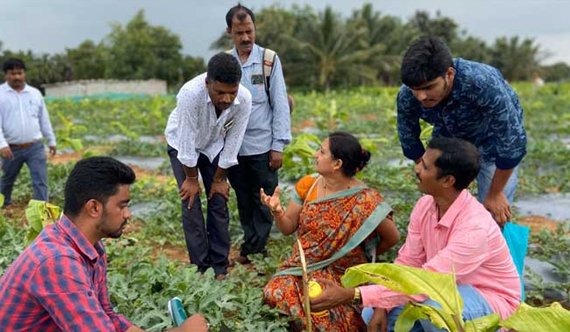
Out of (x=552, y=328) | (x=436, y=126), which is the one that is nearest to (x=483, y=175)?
(x=436, y=126)

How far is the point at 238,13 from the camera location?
3.47 m

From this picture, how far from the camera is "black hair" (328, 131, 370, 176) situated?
2916 millimetres

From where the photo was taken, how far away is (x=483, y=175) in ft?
10.1

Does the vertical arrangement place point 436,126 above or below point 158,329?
above

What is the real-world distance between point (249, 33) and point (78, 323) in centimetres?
231

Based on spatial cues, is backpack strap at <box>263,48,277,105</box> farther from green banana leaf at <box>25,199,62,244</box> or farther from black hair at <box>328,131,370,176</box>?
green banana leaf at <box>25,199,62,244</box>

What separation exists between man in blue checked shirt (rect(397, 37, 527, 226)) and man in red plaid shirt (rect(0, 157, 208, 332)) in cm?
137

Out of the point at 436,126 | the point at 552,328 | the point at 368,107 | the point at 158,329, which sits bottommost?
the point at 368,107

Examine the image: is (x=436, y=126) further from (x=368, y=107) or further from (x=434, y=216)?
(x=368, y=107)

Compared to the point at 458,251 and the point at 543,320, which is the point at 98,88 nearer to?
the point at 458,251

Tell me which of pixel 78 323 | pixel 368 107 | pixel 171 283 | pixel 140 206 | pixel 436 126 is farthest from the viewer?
pixel 368 107

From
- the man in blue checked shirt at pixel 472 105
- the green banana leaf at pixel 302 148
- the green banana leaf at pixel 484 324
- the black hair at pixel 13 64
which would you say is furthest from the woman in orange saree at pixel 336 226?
the black hair at pixel 13 64

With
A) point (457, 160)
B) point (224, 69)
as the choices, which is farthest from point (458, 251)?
point (224, 69)

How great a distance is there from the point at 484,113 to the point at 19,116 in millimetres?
4116
